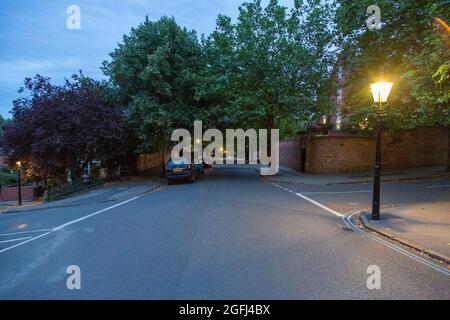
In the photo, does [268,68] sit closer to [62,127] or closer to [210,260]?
[62,127]

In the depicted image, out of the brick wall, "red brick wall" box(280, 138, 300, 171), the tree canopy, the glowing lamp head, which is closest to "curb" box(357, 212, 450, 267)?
the glowing lamp head

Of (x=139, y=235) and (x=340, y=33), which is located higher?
(x=340, y=33)

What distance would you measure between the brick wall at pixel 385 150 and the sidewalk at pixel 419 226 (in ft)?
38.3

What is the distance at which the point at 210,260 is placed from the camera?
16.5 feet

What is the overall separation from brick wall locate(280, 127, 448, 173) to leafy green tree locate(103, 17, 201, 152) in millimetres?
10198

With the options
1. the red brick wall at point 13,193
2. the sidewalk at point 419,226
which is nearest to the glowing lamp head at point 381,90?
the sidewalk at point 419,226

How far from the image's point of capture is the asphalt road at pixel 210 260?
3.96 metres

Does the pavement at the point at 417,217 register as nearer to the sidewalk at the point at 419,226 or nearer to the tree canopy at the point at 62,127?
the sidewalk at the point at 419,226

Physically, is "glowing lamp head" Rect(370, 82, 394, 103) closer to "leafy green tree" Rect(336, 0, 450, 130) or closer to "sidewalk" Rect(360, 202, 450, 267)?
"leafy green tree" Rect(336, 0, 450, 130)

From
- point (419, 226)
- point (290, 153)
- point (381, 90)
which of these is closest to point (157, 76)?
point (381, 90)

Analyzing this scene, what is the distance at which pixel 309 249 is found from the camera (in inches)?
219
